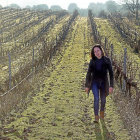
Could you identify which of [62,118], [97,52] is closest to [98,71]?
[97,52]

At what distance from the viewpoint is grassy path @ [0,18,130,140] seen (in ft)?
17.0

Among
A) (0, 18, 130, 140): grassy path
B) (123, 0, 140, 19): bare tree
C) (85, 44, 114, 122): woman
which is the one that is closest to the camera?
(0, 18, 130, 140): grassy path

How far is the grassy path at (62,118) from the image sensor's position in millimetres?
5184

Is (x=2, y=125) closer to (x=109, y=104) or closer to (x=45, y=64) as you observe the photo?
(x=109, y=104)

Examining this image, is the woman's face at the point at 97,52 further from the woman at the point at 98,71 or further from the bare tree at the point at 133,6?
the bare tree at the point at 133,6

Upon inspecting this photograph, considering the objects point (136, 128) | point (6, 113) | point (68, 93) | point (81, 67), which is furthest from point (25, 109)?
point (81, 67)

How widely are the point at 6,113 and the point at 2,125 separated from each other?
712 mm

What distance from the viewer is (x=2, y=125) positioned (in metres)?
5.61

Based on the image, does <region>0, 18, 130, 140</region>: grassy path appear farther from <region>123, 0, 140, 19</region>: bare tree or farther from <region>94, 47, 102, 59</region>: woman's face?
<region>123, 0, 140, 19</region>: bare tree

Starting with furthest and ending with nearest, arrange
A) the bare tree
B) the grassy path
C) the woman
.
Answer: the bare tree, the woman, the grassy path

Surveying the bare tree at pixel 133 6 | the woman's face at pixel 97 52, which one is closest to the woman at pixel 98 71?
the woman's face at pixel 97 52

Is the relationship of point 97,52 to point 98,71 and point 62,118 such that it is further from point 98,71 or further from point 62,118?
point 62,118

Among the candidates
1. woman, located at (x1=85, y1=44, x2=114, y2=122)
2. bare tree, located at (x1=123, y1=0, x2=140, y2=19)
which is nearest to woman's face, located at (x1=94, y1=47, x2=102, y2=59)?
woman, located at (x1=85, y1=44, x2=114, y2=122)

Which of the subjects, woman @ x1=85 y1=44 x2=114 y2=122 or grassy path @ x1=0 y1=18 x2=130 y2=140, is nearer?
grassy path @ x1=0 y1=18 x2=130 y2=140
